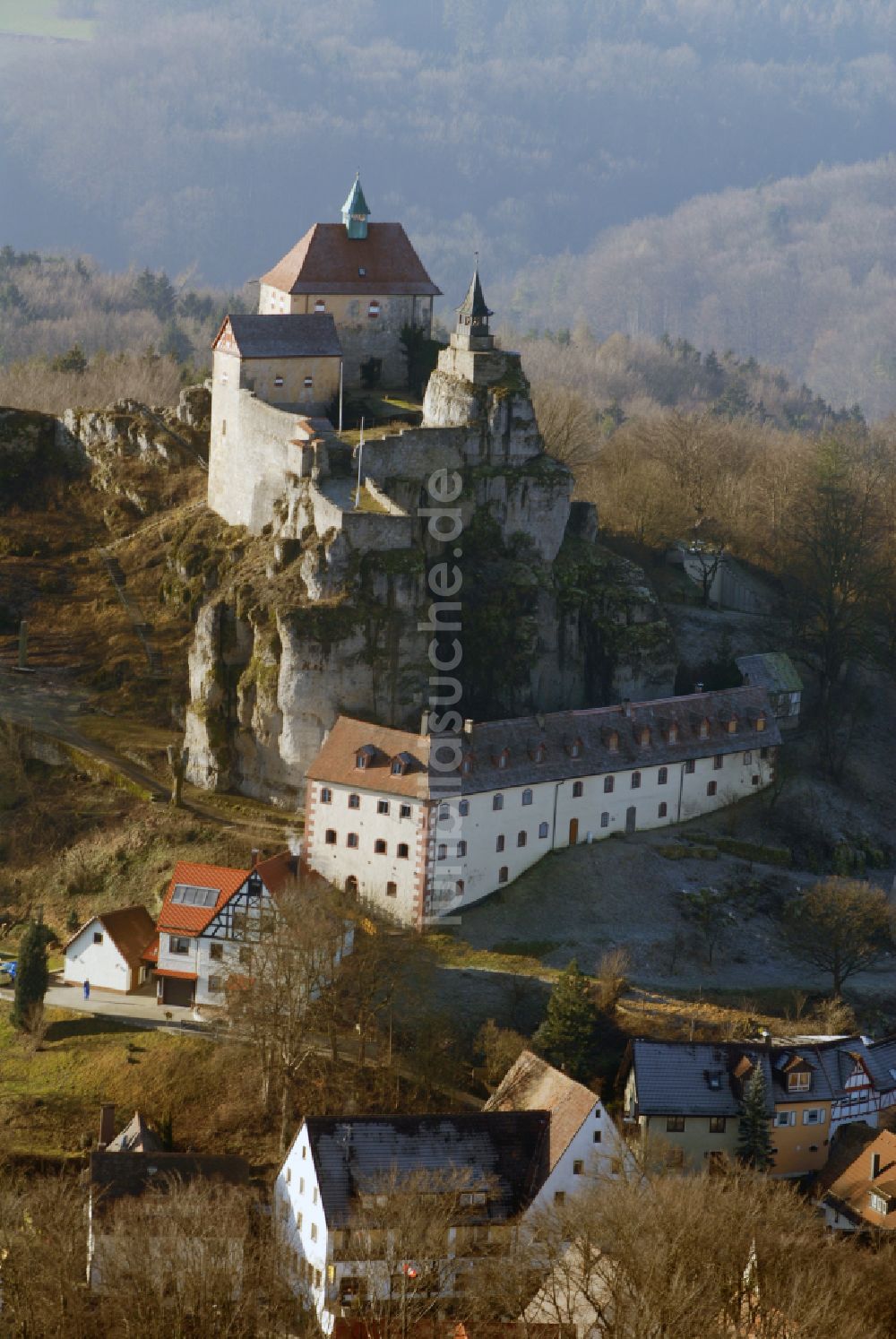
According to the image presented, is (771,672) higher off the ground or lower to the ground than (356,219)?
lower

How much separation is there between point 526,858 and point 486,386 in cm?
1922

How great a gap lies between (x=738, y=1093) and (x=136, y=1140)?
17.6m

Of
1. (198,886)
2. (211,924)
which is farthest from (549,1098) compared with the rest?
(198,886)

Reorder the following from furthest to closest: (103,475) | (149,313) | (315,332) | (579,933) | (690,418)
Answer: (149,313), (690,418), (103,475), (315,332), (579,933)

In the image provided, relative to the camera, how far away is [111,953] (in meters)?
76.3

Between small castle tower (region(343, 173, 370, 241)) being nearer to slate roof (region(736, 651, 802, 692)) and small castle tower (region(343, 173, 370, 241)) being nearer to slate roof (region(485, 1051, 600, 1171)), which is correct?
slate roof (region(736, 651, 802, 692))

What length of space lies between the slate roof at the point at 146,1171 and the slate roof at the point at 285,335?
36.7 meters

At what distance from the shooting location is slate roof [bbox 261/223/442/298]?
94.8 metres

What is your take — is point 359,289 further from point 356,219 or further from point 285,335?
point 285,335

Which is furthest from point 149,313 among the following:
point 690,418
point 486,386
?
point 486,386

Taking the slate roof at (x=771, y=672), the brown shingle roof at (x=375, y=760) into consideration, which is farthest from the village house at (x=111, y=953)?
the slate roof at (x=771, y=672)

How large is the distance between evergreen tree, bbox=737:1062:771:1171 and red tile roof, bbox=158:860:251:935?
18047mm

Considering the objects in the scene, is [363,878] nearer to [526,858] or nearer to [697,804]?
[526,858]

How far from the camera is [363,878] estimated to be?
256ft
